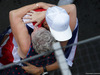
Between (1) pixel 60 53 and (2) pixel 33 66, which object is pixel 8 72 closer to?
(2) pixel 33 66

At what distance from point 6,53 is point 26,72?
0.33 meters

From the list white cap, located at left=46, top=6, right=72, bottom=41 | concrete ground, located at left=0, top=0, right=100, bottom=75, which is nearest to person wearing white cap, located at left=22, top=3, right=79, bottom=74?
white cap, located at left=46, top=6, right=72, bottom=41

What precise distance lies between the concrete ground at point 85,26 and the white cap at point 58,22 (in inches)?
41.2

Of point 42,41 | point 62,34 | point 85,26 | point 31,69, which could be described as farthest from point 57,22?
point 85,26

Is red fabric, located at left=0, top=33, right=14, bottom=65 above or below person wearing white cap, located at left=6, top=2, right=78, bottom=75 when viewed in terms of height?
below

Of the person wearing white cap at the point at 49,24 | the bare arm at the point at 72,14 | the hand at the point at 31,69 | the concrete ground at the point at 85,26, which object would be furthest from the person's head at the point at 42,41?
the concrete ground at the point at 85,26

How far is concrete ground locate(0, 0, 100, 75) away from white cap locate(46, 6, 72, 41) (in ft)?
3.43

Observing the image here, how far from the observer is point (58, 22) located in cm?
152

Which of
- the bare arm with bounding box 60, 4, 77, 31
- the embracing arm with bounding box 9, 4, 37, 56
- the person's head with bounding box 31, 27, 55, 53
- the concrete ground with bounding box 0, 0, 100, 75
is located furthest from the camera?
the concrete ground with bounding box 0, 0, 100, 75

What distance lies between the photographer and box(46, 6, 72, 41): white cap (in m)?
1.52

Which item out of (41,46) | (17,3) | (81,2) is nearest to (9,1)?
(17,3)

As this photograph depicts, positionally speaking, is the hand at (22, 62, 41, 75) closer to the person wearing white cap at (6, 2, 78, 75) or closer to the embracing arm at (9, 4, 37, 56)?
the person wearing white cap at (6, 2, 78, 75)

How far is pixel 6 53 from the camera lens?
1782mm

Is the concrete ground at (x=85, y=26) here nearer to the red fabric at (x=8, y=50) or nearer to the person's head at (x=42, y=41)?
the red fabric at (x=8, y=50)
